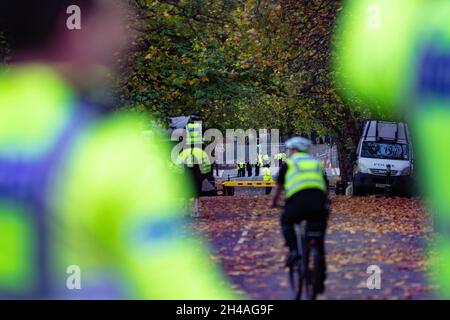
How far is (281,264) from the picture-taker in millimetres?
13906

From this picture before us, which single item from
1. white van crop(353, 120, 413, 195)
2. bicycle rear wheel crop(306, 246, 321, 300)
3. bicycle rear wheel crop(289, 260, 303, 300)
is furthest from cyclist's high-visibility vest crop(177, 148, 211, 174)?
white van crop(353, 120, 413, 195)

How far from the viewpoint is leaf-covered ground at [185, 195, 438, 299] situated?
37.2 ft

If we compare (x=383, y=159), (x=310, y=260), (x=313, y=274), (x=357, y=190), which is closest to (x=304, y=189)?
(x=310, y=260)

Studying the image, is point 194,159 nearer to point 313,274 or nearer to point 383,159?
point 313,274

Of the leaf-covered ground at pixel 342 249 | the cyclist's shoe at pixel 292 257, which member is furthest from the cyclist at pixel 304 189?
the leaf-covered ground at pixel 342 249

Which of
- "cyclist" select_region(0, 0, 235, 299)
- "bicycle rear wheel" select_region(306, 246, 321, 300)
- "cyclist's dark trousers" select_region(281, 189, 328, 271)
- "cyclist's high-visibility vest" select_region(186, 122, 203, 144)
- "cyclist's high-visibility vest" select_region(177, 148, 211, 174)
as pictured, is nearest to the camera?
"bicycle rear wheel" select_region(306, 246, 321, 300)

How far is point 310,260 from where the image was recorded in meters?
9.98

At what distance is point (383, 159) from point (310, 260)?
26143mm

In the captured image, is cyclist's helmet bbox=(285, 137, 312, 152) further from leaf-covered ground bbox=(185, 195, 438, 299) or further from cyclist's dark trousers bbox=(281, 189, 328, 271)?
leaf-covered ground bbox=(185, 195, 438, 299)

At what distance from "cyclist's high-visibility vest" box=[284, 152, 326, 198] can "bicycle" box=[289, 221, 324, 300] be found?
41 cm

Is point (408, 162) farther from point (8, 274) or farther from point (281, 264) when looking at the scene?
point (8, 274)

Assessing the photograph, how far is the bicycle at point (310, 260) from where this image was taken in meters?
9.77

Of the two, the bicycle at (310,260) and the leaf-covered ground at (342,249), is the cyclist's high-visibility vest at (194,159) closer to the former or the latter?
the leaf-covered ground at (342,249)
